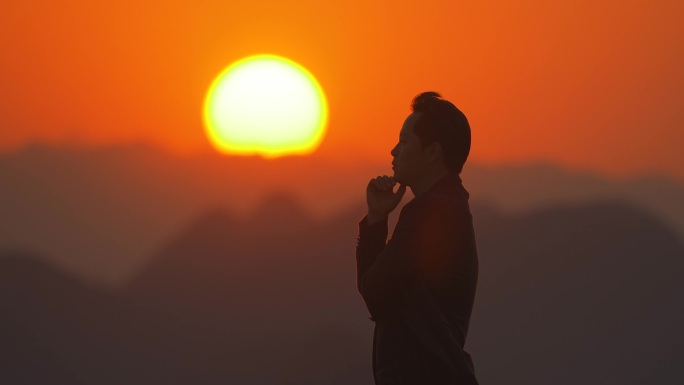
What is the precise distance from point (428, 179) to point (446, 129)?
0.72 feet

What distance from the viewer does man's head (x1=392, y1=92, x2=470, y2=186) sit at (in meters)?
4.71

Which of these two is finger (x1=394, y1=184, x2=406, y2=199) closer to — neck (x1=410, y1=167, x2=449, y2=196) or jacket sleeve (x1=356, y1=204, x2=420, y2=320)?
neck (x1=410, y1=167, x2=449, y2=196)

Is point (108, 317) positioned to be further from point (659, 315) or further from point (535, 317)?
point (659, 315)

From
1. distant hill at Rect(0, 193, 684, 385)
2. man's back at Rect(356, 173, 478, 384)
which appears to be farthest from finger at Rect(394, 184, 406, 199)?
distant hill at Rect(0, 193, 684, 385)

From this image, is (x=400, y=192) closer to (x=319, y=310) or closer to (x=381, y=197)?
(x=381, y=197)

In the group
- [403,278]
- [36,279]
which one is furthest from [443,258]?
[36,279]

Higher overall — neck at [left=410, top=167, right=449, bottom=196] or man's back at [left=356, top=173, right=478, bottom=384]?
neck at [left=410, top=167, right=449, bottom=196]

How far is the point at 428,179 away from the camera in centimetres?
474

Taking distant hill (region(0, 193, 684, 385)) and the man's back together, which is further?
distant hill (region(0, 193, 684, 385))

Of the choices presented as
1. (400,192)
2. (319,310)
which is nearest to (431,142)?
(400,192)

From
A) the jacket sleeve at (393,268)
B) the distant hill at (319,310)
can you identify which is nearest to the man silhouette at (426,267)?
the jacket sleeve at (393,268)

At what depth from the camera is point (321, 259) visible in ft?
601

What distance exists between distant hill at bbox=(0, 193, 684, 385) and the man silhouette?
15581 centimetres

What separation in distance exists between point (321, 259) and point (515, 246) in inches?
1207
